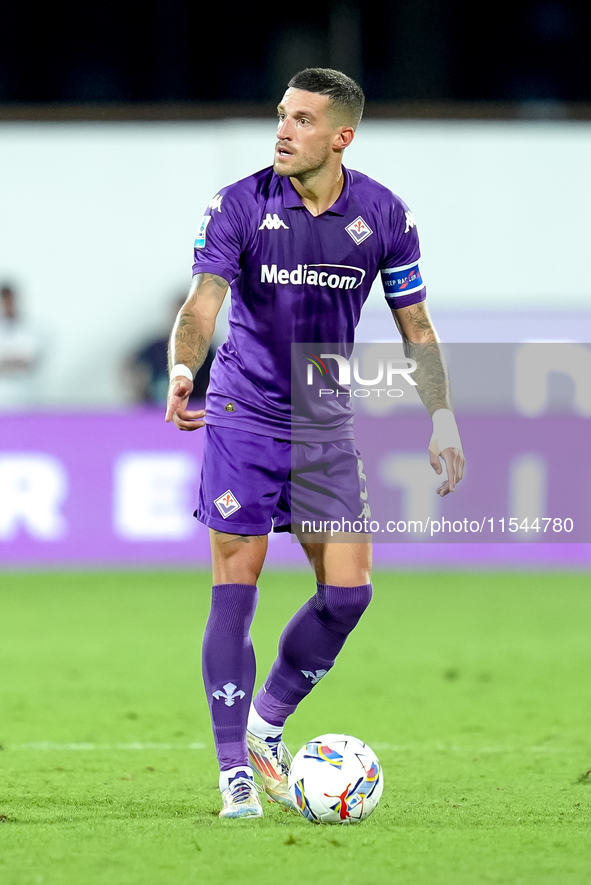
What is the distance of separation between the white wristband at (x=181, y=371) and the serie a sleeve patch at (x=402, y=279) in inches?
29.3

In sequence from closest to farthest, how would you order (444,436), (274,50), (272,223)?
(272,223) → (444,436) → (274,50)

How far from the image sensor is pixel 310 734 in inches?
195

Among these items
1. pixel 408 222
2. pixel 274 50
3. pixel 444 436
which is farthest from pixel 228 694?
pixel 274 50

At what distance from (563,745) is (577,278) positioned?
282 inches

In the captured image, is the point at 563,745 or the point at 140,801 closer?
the point at 140,801

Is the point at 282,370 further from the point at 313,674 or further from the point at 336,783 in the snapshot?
the point at 336,783

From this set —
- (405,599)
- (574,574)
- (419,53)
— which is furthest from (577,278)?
(419,53)

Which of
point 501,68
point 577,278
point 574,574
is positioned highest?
point 501,68

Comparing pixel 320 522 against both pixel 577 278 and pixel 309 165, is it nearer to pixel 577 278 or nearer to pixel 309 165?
pixel 309 165

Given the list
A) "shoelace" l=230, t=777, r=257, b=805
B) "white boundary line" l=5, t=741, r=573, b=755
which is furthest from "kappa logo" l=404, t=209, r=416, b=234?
"white boundary line" l=5, t=741, r=573, b=755

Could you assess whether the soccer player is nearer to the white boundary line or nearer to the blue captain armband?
the blue captain armband

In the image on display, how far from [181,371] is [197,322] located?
181 mm

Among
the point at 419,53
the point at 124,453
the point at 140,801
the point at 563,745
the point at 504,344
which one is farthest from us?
the point at 419,53

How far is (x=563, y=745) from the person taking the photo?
4.74m
